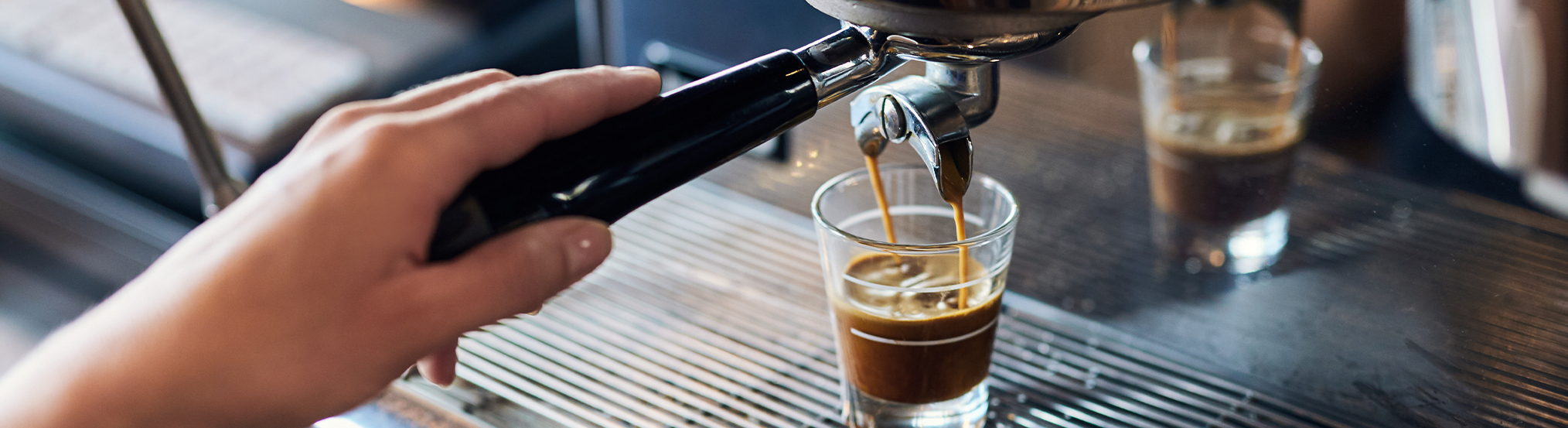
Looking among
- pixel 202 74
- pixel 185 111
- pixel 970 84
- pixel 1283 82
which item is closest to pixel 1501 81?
pixel 1283 82

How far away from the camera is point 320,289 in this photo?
0.26 metres

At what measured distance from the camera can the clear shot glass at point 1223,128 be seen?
0.45 meters

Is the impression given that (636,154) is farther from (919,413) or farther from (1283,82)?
(1283,82)

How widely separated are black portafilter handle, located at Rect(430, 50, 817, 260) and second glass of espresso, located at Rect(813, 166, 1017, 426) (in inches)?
2.7

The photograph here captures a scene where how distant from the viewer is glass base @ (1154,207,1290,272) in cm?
47

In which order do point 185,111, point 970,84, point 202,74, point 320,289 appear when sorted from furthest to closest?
point 202,74, point 185,111, point 970,84, point 320,289

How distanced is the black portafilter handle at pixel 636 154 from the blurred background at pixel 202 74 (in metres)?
0.18

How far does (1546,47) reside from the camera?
1.22 feet

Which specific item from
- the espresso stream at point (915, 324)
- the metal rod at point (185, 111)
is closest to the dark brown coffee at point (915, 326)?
the espresso stream at point (915, 324)

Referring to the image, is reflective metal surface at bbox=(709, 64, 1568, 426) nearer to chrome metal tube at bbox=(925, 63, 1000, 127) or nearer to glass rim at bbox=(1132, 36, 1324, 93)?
glass rim at bbox=(1132, 36, 1324, 93)

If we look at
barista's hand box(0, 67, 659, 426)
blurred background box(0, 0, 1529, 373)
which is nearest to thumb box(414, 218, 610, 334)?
barista's hand box(0, 67, 659, 426)

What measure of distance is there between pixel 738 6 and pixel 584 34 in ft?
0.43

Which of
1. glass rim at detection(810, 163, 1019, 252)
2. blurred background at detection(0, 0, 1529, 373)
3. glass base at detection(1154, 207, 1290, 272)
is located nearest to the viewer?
glass rim at detection(810, 163, 1019, 252)

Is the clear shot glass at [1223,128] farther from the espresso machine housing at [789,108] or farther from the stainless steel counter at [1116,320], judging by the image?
the espresso machine housing at [789,108]
